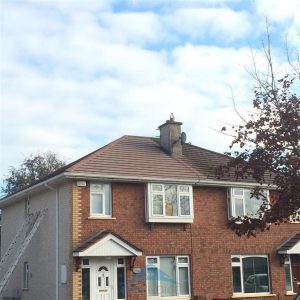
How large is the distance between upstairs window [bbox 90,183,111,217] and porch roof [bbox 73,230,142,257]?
86cm

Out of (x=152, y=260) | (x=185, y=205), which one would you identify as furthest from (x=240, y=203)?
(x=152, y=260)

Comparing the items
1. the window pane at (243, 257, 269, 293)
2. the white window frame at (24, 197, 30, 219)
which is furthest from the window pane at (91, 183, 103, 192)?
the window pane at (243, 257, 269, 293)

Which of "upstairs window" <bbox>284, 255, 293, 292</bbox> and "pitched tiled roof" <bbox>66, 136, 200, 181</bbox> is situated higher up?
"pitched tiled roof" <bbox>66, 136, 200, 181</bbox>

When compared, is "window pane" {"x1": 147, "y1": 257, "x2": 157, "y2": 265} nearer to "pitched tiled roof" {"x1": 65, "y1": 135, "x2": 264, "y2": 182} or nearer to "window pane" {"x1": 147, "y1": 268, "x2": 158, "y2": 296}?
"window pane" {"x1": 147, "y1": 268, "x2": 158, "y2": 296}

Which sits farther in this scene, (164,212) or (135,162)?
(135,162)

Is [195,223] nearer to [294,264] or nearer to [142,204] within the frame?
[142,204]

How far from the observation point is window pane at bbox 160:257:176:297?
23391 mm

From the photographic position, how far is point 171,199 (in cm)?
2398

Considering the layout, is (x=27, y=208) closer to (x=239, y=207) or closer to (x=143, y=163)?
(x=143, y=163)

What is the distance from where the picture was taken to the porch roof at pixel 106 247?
69.6ft

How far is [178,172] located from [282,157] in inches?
346

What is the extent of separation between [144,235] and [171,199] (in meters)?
1.92

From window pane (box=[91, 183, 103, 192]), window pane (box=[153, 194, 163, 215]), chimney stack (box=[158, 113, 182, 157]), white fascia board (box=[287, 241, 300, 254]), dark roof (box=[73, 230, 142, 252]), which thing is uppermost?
chimney stack (box=[158, 113, 182, 157])

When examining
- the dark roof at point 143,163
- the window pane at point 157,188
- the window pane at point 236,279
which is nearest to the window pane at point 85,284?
the dark roof at point 143,163
